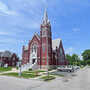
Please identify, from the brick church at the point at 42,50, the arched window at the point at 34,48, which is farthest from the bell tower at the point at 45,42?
the arched window at the point at 34,48

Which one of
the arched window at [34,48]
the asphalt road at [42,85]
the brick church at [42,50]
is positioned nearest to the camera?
the asphalt road at [42,85]

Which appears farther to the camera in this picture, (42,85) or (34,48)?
(34,48)

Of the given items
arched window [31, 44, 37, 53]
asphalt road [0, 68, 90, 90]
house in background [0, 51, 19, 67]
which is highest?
arched window [31, 44, 37, 53]

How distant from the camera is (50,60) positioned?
3650cm

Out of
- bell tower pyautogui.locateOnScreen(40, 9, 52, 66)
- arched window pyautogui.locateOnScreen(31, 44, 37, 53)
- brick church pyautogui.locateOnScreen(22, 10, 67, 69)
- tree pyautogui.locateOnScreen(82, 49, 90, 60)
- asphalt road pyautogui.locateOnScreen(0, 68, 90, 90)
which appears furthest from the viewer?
tree pyautogui.locateOnScreen(82, 49, 90, 60)

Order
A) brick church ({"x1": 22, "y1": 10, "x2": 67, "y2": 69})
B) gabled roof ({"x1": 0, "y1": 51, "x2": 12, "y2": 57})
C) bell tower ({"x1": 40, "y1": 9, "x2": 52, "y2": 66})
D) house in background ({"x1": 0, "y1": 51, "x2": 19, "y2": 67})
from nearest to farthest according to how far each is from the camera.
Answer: bell tower ({"x1": 40, "y1": 9, "x2": 52, "y2": 66}), brick church ({"x1": 22, "y1": 10, "x2": 67, "y2": 69}), house in background ({"x1": 0, "y1": 51, "x2": 19, "y2": 67}), gabled roof ({"x1": 0, "y1": 51, "x2": 12, "y2": 57})

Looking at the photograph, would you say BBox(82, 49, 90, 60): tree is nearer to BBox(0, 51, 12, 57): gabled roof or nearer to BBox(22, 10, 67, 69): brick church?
BBox(22, 10, 67, 69): brick church

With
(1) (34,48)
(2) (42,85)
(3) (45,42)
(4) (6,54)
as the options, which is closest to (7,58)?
(4) (6,54)

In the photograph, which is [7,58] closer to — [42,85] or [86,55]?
[42,85]

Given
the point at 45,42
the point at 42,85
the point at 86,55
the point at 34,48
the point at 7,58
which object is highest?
the point at 45,42

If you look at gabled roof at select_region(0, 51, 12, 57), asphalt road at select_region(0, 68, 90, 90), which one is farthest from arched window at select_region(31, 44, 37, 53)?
asphalt road at select_region(0, 68, 90, 90)

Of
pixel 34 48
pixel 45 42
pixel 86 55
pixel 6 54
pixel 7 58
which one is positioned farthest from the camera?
pixel 86 55

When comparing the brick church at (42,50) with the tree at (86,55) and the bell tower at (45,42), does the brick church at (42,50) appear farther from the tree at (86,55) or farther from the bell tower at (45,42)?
the tree at (86,55)

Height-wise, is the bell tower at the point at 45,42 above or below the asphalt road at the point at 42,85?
above
